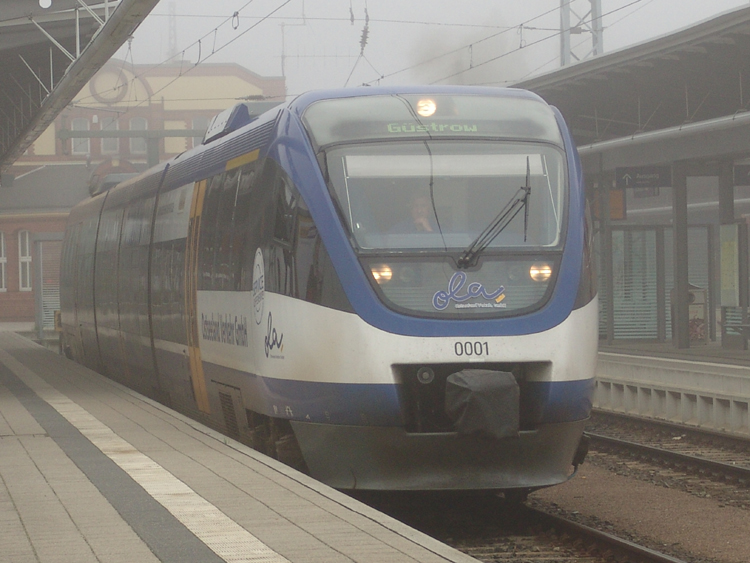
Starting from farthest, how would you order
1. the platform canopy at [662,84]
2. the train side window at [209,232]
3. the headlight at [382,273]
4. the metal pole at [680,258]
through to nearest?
1. the metal pole at [680,258]
2. the platform canopy at [662,84]
3. the train side window at [209,232]
4. the headlight at [382,273]

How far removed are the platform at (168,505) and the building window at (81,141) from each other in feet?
213

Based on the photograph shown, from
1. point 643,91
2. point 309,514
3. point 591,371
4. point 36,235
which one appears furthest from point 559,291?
point 36,235

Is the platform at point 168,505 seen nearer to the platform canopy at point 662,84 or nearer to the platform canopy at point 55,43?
the platform canopy at point 55,43

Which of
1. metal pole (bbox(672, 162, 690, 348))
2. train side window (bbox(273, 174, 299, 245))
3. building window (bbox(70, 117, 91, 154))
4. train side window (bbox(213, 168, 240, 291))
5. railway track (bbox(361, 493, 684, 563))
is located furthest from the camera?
building window (bbox(70, 117, 91, 154))

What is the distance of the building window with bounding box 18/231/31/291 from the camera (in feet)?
176

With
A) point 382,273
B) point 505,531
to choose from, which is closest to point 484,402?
point 382,273

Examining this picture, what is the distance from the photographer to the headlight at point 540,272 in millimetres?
8242

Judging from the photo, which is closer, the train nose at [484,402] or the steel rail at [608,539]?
the steel rail at [608,539]

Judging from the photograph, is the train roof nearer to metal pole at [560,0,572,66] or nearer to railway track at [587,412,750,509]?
railway track at [587,412,750,509]

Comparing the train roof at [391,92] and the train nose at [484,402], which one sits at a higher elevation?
the train roof at [391,92]

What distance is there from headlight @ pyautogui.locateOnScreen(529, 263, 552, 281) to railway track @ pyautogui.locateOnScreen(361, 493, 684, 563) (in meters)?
1.61

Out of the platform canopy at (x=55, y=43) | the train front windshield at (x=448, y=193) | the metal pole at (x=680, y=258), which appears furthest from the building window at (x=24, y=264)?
the train front windshield at (x=448, y=193)

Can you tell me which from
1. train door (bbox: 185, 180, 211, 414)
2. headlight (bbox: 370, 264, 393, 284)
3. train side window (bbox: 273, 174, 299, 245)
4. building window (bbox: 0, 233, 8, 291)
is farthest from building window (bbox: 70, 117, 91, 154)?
headlight (bbox: 370, 264, 393, 284)

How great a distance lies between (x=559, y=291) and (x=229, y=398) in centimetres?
310
